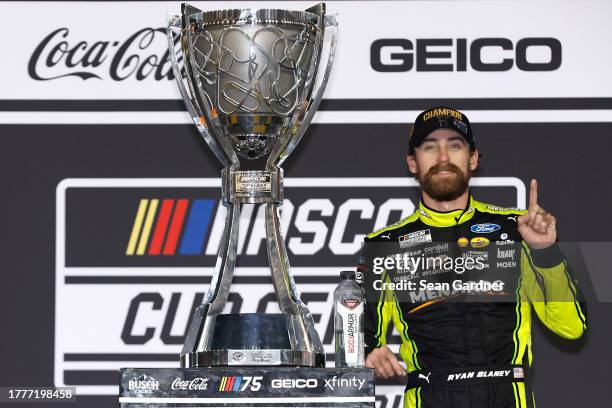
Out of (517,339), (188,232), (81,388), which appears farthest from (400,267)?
(81,388)

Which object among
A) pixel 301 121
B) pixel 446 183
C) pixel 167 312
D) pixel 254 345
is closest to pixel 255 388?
pixel 254 345

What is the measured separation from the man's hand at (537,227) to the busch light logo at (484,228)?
18.5 inches

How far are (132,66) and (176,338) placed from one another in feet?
3.04

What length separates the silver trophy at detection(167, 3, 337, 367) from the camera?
2.83 meters

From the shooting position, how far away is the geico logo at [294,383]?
2.47m

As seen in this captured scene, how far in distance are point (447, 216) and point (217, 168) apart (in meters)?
0.87

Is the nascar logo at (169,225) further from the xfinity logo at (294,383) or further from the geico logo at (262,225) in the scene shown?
the xfinity logo at (294,383)

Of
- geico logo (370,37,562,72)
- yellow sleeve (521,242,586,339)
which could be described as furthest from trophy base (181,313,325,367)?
geico logo (370,37,562,72)

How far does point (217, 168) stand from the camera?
3828 mm

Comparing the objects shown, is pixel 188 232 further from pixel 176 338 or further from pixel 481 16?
pixel 481 16

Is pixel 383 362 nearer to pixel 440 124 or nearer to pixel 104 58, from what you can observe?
pixel 440 124

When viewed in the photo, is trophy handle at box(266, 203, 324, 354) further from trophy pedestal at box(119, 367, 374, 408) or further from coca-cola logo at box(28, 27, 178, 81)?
coca-cola logo at box(28, 27, 178, 81)

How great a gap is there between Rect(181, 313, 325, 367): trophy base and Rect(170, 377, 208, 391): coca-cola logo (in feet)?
0.67

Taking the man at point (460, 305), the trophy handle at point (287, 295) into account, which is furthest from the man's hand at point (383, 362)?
the trophy handle at point (287, 295)
